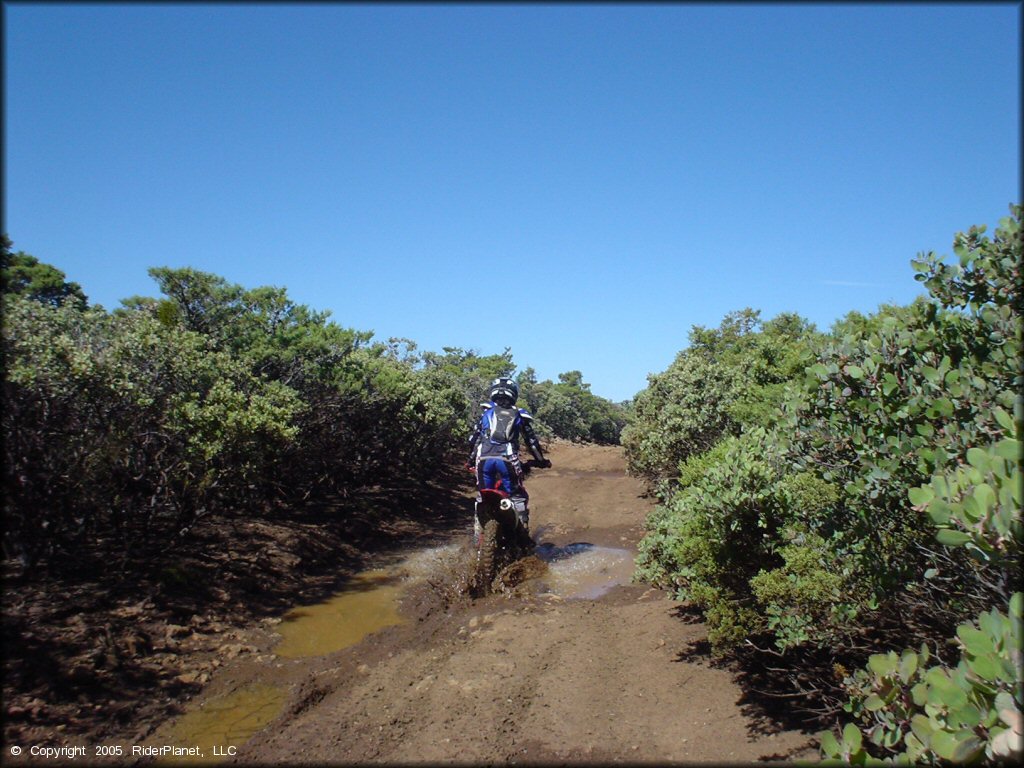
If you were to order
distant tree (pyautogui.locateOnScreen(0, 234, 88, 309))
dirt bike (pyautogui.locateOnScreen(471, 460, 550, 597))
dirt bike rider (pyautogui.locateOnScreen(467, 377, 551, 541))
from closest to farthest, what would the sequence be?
dirt bike (pyautogui.locateOnScreen(471, 460, 550, 597))
dirt bike rider (pyautogui.locateOnScreen(467, 377, 551, 541))
distant tree (pyautogui.locateOnScreen(0, 234, 88, 309))

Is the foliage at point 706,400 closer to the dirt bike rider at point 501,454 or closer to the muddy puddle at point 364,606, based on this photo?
the muddy puddle at point 364,606

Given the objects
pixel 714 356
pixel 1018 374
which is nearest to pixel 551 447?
pixel 714 356

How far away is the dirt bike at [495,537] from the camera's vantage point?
8312mm

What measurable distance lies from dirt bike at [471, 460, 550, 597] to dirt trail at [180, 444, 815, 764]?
1.92ft

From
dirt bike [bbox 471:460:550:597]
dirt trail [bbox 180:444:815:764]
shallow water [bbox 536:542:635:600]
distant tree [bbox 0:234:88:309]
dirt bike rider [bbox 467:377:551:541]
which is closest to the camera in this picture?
dirt trail [bbox 180:444:815:764]

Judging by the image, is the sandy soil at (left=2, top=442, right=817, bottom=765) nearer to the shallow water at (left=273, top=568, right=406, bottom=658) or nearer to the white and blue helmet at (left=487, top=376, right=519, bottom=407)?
the shallow water at (left=273, top=568, right=406, bottom=658)

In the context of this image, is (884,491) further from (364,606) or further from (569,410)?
(569,410)

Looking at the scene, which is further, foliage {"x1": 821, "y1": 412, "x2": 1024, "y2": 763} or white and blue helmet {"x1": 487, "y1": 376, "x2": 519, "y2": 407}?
white and blue helmet {"x1": 487, "y1": 376, "x2": 519, "y2": 407}

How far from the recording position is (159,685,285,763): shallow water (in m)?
4.62

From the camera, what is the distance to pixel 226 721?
5102 mm

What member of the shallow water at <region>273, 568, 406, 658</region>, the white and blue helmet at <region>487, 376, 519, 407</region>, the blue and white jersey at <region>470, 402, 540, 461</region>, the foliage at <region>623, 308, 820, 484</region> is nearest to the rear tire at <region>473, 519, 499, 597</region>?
the blue and white jersey at <region>470, 402, 540, 461</region>

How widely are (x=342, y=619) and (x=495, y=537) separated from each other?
221 centimetres

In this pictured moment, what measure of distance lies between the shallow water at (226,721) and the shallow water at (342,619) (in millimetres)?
970

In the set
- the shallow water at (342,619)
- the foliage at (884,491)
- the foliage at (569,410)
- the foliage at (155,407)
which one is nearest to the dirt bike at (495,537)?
the shallow water at (342,619)
